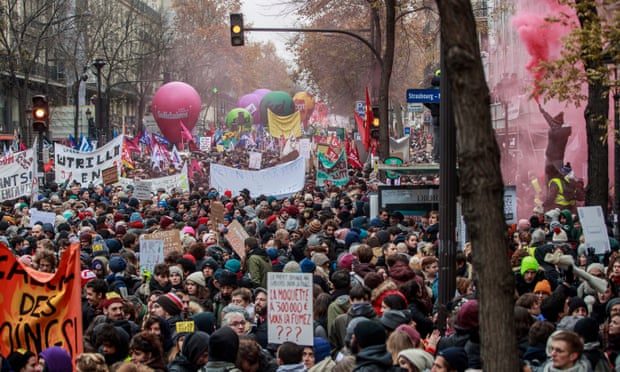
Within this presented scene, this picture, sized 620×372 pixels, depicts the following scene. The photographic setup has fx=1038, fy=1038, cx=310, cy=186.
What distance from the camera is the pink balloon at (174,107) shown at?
6359cm

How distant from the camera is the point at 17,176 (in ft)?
70.7

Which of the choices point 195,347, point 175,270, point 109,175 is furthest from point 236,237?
point 109,175

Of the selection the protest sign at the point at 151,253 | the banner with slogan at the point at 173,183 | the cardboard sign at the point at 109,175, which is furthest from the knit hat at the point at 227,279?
the banner with slogan at the point at 173,183

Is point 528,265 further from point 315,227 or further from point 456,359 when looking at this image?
point 315,227

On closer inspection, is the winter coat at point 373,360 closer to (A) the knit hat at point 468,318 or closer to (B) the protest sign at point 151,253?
(A) the knit hat at point 468,318

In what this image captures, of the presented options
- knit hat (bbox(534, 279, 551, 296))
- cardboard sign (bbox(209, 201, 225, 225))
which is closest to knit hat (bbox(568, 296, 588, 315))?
knit hat (bbox(534, 279, 551, 296))

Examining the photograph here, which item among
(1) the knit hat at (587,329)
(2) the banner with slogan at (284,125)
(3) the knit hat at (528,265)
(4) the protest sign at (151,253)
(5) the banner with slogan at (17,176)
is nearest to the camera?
(1) the knit hat at (587,329)

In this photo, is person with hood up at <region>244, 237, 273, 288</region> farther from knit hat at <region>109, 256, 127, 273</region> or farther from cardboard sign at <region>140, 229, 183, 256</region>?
cardboard sign at <region>140, 229, 183, 256</region>

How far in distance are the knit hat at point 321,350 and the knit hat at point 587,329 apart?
199 centimetres

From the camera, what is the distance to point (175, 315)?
29.6 feet

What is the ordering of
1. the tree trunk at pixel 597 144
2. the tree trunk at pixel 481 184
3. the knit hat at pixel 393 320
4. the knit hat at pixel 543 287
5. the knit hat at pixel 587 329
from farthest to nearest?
the tree trunk at pixel 597 144
the knit hat at pixel 543 287
the knit hat at pixel 393 320
the knit hat at pixel 587 329
the tree trunk at pixel 481 184

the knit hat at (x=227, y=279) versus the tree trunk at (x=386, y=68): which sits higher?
the tree trunk at (x=386, y=68)

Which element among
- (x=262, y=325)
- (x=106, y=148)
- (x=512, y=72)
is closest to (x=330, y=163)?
(x=106, y=148)

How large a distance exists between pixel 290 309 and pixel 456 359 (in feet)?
7.32
